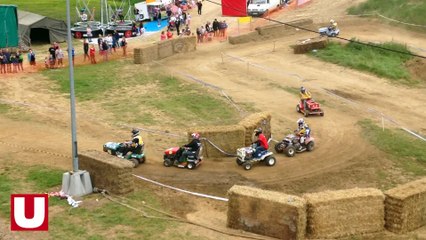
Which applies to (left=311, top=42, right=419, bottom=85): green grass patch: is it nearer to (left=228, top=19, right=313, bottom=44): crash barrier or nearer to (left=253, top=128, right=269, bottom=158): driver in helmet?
(left=228, top=19, right=313, bottom=44): crash barrier

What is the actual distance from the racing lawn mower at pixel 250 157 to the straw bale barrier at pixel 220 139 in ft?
3.91

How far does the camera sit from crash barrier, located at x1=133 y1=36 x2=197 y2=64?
41.2 m

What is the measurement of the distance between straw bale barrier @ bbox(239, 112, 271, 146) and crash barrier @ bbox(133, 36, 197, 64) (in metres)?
17.4

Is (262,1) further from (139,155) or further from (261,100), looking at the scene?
(139,155)

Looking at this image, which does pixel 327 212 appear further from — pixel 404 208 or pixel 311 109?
pixel 311 109

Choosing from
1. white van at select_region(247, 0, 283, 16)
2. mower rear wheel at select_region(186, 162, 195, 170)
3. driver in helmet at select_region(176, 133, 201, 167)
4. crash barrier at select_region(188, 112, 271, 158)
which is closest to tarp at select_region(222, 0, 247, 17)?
white van at select_region(247, 0, 283, 16)

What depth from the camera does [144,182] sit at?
2084cm

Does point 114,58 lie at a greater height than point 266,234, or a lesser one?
greater

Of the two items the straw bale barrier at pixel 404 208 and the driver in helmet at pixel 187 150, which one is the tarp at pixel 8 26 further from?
the straw bale barrier at pixel 404 208

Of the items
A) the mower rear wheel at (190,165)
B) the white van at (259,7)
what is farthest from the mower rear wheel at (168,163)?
the white van at (259,7)

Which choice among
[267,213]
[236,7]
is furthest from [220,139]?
[236,7]

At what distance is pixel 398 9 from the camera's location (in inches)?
2232

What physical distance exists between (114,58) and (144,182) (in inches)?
955

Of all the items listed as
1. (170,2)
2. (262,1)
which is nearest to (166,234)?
(262,1)
